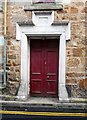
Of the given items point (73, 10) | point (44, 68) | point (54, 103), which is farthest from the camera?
point (44, 68)

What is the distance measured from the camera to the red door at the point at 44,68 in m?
11.0

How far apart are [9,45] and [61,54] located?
189 centimetres

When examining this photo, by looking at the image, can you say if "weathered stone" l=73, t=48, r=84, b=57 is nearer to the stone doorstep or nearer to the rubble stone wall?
the rubble stone wall

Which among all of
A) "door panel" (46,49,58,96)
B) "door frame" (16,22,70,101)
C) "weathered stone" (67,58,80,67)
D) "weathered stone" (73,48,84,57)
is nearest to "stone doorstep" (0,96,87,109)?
"door frame" (16,22,70,101)

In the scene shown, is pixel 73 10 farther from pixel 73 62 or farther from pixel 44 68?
pixel 44 68

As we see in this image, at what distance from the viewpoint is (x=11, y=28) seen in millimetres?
10539

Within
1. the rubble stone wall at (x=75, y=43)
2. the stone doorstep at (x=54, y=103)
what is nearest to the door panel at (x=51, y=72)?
the rubble stone wall at (x=75, y=43)

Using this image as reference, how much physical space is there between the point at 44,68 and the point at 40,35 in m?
1.28

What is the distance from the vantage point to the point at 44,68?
11.0 meters

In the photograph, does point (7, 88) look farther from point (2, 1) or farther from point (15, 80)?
point (2, 1)

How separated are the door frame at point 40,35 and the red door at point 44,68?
17.8 inches

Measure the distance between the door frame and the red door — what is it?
451 mm

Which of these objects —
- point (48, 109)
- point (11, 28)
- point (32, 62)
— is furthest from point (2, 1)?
point (48, 109)

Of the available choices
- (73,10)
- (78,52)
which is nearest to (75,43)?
(78,52)
